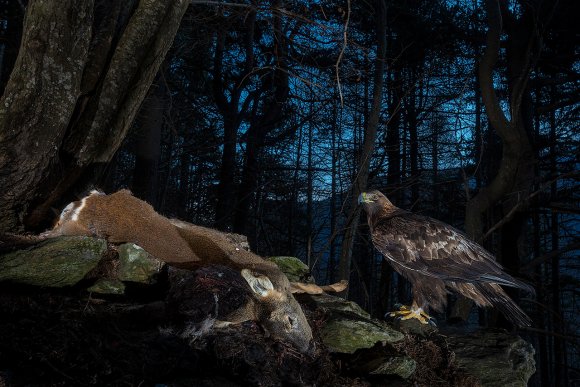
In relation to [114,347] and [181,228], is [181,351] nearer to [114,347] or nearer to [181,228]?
[114,347]

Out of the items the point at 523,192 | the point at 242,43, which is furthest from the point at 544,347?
the point at 242,43

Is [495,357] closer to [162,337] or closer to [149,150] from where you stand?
[162,337]

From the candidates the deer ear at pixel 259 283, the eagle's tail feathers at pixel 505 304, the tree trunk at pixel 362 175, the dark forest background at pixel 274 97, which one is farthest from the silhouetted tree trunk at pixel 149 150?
the eagle's tail feathers at pixel 505 304

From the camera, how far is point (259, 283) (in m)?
2.60

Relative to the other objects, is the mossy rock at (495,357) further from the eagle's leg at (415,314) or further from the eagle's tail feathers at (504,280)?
the eagle's tail feathers at (504,280)

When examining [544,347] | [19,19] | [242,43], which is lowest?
[544,347]

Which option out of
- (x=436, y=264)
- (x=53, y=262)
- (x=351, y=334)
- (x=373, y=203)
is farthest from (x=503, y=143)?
(x=53, y=262)

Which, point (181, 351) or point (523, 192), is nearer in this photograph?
point (181, 351)

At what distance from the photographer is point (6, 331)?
1.82 meters

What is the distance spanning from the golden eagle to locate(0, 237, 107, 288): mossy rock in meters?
2.83

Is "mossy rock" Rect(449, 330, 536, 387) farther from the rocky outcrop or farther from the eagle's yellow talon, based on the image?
the eagle's yellow talon

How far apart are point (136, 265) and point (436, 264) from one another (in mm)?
2971

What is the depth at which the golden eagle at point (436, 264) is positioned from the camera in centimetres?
407

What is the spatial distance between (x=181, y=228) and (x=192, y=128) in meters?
11.6
